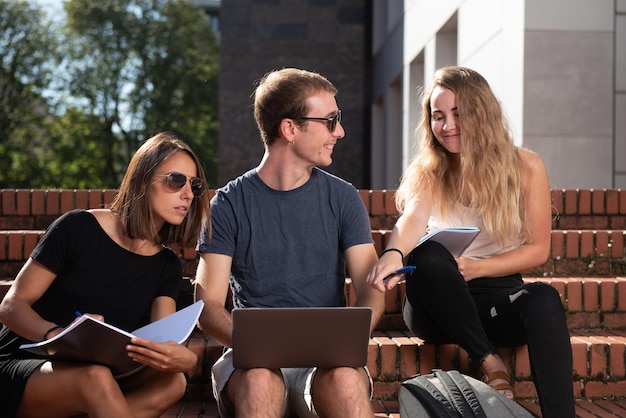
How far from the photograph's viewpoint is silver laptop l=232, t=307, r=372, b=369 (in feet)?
8.06

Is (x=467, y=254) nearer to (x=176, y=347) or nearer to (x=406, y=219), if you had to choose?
(x=406, y=219)

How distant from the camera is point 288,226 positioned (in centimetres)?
300

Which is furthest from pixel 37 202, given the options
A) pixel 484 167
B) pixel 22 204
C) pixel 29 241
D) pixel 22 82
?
pixel 22 82

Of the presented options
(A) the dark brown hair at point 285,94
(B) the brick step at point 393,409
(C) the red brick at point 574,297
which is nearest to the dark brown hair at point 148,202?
(A) the dark brown hair at point 285,94

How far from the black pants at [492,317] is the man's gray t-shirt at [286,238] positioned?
0.36 m

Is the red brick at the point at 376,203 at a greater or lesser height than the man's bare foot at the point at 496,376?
greater

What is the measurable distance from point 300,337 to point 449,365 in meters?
1.27

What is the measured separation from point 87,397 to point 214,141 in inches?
1139

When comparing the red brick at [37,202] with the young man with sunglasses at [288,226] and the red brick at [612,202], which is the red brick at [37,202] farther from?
the red brick at [612,202]

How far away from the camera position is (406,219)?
138 inches

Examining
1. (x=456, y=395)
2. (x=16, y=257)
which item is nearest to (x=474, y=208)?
(x=456, y=395)

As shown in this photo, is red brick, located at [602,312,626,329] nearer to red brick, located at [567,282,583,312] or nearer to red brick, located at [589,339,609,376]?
red brick, located at [567,282,583,312]

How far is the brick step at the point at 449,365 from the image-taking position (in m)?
3.61

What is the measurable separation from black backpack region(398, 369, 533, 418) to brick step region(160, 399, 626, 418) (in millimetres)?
490
